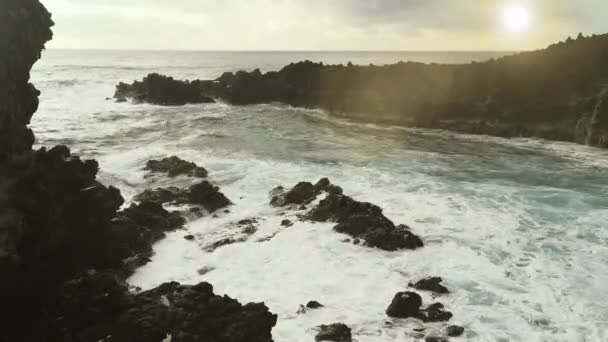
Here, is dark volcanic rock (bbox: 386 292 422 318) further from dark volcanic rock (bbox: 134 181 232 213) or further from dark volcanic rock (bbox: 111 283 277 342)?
dark volcanic rock (bbox: 134 181 232 213)

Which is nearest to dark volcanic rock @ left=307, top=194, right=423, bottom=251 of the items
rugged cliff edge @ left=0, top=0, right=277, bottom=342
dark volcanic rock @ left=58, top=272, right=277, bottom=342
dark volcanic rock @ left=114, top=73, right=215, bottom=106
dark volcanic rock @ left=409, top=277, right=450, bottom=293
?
dark volcanic rock @ left=409, top=277, right=450, bottom=293

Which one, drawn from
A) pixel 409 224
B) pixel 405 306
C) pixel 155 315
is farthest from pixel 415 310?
pixel 409 224

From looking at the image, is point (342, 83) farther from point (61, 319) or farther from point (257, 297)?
point (61, 319)

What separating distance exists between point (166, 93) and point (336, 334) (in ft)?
182

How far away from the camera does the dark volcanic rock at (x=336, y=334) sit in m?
11.3

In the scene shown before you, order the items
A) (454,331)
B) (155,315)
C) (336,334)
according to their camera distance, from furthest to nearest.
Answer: (454,331), (336,334), (155,315)

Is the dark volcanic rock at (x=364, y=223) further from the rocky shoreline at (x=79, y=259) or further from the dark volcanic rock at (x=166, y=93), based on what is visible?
the dark volcanic rock at (x=166, y=93)

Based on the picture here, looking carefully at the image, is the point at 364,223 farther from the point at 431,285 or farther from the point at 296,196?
the point at 431,285

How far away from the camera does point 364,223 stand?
59.7 feet

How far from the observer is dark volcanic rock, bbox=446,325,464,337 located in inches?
455

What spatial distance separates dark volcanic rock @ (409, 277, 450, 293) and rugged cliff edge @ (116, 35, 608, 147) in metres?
26.5

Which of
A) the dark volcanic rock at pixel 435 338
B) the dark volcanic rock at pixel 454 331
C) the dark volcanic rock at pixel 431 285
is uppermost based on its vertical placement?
the dark volcanic rock at pixel 431 285

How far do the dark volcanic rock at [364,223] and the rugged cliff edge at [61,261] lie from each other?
7243mm

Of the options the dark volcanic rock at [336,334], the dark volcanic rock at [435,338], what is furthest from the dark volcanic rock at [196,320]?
the dark volcanic rock at [435,338]
